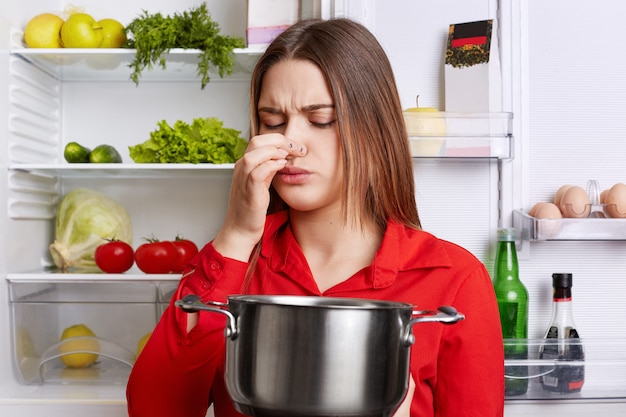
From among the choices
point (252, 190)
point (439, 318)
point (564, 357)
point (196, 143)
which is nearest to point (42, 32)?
point (196, 143)

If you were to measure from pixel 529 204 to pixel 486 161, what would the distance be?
14cm

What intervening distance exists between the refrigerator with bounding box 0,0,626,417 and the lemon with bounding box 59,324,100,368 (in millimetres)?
27

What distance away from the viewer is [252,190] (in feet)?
3.19

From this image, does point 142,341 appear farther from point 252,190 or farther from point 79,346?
point 252,190

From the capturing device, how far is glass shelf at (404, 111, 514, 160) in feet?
5.60

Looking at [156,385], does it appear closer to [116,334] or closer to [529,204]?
[116,334]

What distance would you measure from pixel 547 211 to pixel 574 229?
0.07m

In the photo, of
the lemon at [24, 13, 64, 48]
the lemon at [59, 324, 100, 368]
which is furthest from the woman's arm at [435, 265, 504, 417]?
Answer: the lemon at [24, 13, 64, 48]

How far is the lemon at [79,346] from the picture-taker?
1.95 metres

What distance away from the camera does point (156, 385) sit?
1057mm

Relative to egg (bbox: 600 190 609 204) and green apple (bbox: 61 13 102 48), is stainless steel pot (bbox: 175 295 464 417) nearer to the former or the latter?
egg (bbox: 600 190 609 204)

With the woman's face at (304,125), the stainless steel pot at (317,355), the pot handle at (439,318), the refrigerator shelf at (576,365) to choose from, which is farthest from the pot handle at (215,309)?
the refrigerator shelf at (576,365)

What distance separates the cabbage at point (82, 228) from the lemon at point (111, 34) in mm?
402

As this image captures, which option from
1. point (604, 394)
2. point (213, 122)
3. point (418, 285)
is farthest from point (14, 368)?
point (604, 394)
